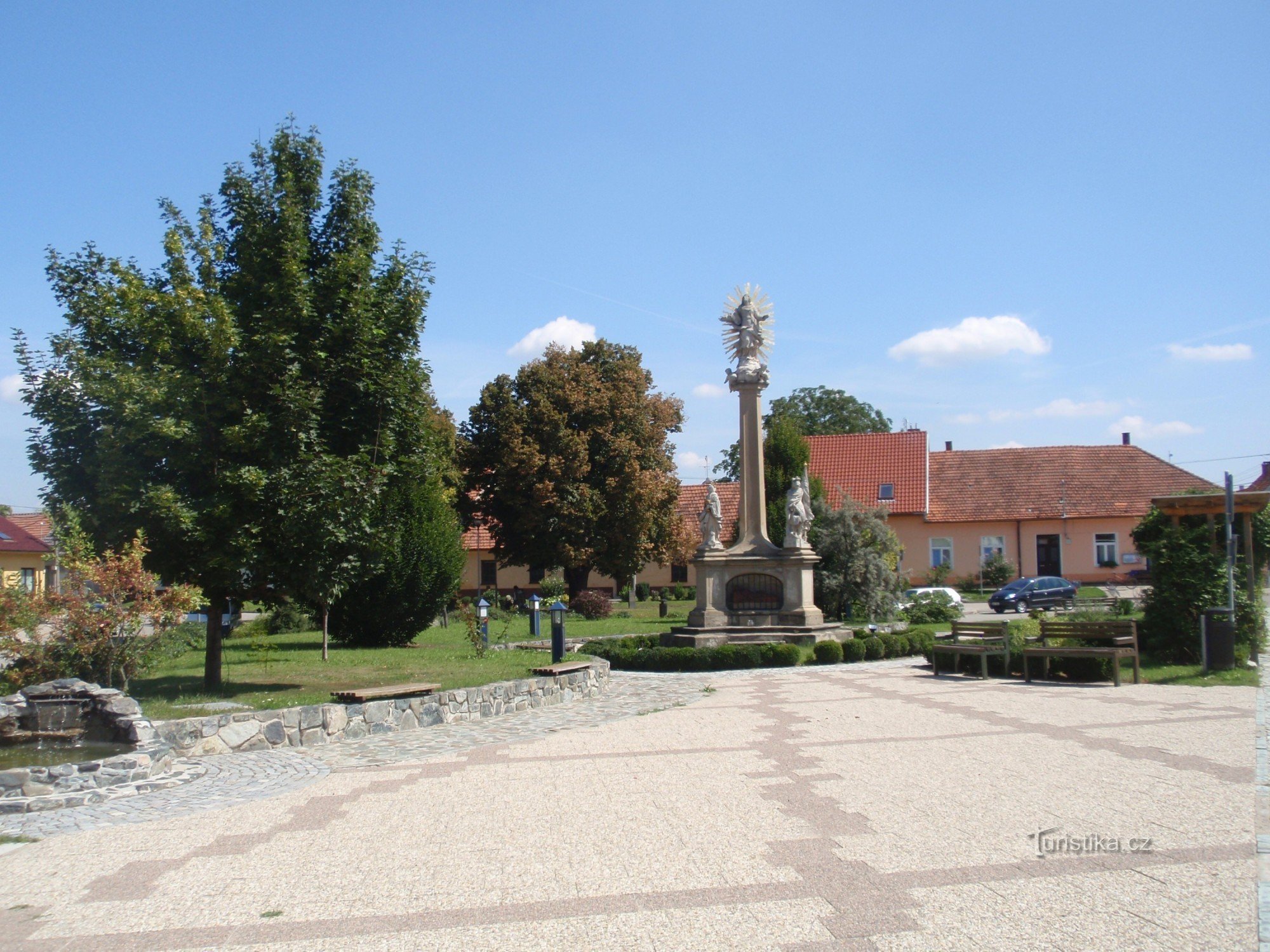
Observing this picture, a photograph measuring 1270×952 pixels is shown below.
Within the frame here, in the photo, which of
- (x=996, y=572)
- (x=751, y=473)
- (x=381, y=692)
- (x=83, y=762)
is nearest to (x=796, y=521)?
(x=751, y=473)

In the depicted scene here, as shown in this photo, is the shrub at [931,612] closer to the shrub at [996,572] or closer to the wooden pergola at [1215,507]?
the wooden pergola at [1215,507]

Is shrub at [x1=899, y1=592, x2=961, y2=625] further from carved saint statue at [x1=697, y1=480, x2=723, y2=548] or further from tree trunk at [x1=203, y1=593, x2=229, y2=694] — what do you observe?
tree trunk at [x1=203, y1=593, x2=229, y2=694]

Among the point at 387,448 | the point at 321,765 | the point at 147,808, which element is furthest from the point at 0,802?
the point at 387,448

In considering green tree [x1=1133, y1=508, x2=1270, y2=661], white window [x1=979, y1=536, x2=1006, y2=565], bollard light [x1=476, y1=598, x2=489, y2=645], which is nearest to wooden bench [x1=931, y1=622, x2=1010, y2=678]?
green tree [x1=1133, y1=508, x2=1270, y2=661]

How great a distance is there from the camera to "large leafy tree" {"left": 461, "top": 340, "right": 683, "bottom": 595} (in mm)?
37375

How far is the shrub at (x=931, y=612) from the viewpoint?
27.9 m

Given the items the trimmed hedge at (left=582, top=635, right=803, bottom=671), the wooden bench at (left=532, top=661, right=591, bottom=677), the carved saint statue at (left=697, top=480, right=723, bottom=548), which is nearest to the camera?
the wooden bench at (left=532, top=661, right=591, bottom=677)

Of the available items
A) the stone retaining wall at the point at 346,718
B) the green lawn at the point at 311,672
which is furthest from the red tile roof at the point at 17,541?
the stone retaining wall at the point at 346,718

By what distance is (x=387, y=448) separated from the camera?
1398 cm

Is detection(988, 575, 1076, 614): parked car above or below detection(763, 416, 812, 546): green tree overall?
below

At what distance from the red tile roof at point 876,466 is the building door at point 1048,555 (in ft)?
17.5

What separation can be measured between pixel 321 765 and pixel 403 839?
3.44 m

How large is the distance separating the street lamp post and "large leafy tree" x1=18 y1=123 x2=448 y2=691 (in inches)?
173

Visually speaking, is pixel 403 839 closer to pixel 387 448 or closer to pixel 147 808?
pixel 147 808
